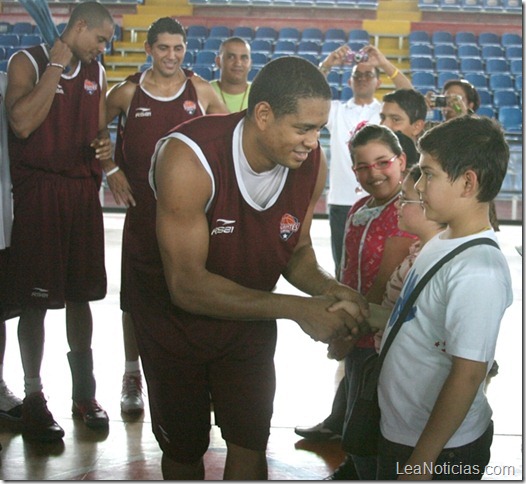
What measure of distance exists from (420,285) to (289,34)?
13.8 meters

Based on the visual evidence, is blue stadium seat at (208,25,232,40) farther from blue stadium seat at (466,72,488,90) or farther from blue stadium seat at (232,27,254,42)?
blue stadium seat at (466,72,488,90)

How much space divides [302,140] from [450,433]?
807 mm

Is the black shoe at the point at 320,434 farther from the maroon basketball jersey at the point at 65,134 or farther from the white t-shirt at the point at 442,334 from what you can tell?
the maroon basketball jersey at the point at 65,134

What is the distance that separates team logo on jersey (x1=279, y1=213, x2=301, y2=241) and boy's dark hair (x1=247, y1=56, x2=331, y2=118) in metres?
0.32

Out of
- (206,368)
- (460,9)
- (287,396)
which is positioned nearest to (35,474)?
(206,368)

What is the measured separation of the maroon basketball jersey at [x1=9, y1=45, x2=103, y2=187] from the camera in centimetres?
334

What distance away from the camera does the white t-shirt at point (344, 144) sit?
4895 mm

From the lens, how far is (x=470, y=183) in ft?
6.05

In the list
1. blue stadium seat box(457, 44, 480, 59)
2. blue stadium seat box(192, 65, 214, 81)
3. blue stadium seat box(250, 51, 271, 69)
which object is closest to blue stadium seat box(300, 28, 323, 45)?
blue stadium seat box(250, 51, 271, 69)

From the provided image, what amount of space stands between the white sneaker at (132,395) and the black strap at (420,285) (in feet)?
6.15

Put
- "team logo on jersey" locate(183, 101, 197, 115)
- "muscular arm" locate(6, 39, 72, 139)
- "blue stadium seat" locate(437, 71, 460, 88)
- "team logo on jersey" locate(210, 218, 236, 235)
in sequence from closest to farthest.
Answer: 1. "team logo on jersey" locate(210, 218, 236, 235)
2. "muscular arm" locate(6, 39, 72, 139)
3. "team logo on jersey" locate(183, 101, 197, 115)
4. "blue stadium seat" locate(437, 71, 460, 88)

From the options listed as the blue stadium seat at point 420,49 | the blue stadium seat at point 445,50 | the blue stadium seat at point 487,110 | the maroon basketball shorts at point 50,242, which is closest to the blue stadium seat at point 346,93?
the blue stadium seat at point 487,110

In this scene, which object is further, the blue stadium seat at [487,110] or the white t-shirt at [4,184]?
the blue stadium seat at [487,110]

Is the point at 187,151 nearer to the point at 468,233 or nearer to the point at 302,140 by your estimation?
the point at 302,140
